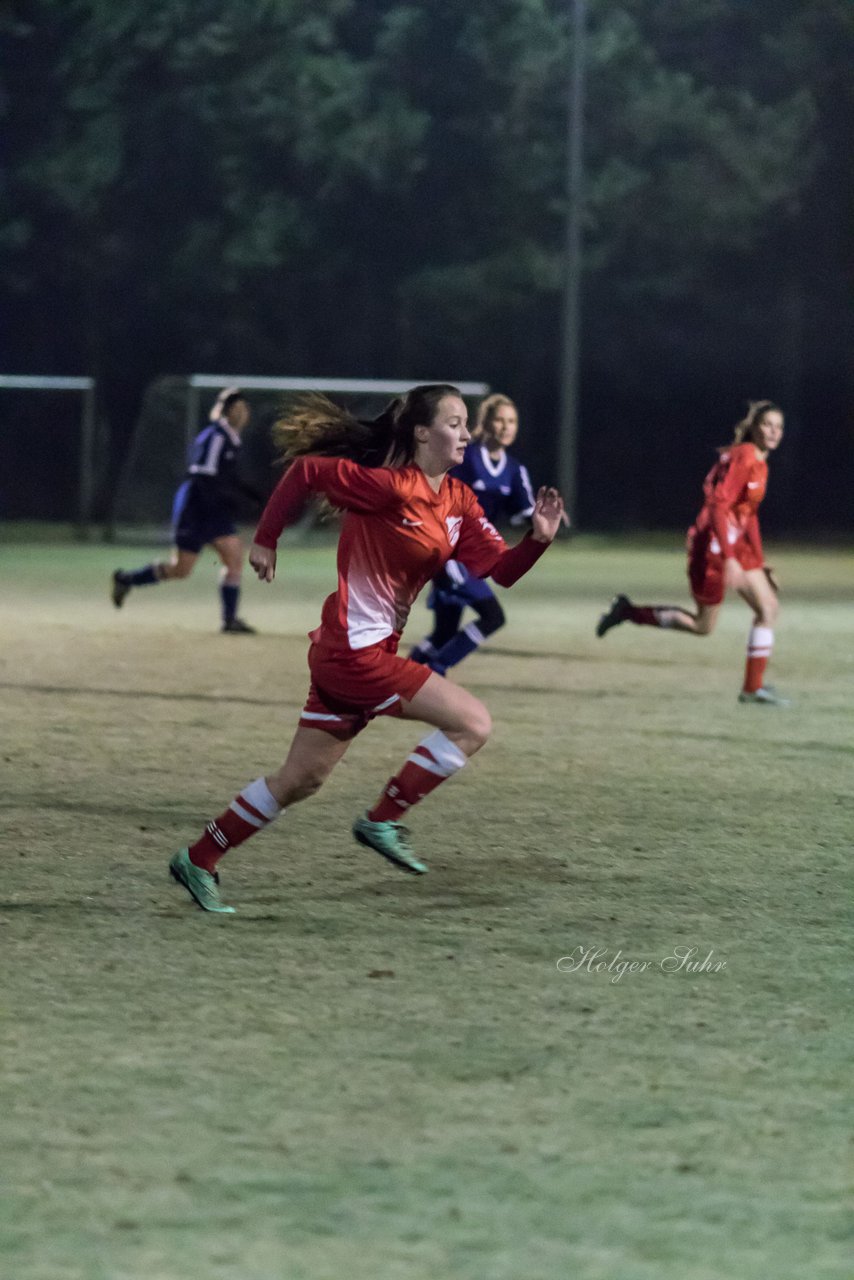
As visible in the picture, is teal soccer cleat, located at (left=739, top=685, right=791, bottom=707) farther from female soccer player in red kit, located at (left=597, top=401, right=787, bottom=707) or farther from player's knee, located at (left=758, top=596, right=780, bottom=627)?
player's knee, located at (left=758, top=596, right=780, bottom=627)

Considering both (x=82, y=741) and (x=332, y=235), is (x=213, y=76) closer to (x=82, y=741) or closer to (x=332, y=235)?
(x=332, y=235)

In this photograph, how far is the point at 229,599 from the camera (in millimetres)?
17250

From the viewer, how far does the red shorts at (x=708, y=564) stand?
13.1 m

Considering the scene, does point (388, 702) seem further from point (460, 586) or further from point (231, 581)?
point (231, 581)

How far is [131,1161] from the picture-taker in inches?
166

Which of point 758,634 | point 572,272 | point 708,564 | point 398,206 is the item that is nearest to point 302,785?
point 758,634

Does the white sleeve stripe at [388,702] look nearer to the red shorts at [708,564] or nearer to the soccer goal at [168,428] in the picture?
the red shorts at [708,564]

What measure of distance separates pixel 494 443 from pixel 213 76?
95.9ft

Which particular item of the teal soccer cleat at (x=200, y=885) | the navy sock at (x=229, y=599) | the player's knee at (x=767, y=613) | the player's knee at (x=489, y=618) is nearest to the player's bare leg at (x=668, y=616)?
the player's knee at (x=767, y=613)

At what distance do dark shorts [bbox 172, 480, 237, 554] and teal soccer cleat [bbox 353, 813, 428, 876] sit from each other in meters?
9.92

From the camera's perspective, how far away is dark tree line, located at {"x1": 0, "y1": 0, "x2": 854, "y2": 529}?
39.9 m

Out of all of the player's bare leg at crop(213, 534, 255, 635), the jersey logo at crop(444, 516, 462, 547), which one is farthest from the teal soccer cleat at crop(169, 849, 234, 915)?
the player's bare leg at crop(213, 534, 255, 635)

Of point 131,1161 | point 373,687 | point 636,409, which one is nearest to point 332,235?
point 636,409

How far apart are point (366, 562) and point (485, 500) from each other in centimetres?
608
